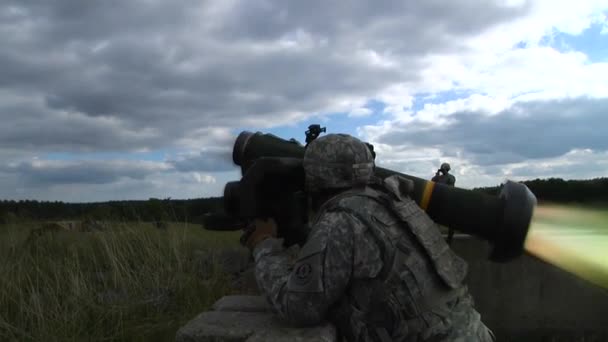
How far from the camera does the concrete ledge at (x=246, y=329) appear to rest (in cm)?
231

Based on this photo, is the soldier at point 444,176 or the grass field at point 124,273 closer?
the grass field at point 124,273

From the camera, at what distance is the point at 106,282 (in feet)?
20.6

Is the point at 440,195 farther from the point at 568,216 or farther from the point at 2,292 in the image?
the point at 2,292

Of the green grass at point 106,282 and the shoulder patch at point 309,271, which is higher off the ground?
the shoulder patch at point 309,271

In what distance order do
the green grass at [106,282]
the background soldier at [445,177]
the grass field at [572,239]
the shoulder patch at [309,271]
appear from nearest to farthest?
the shoulder patch at [309,271]
the grass field at [572,239]
the green grass at [106,282]
the background soldier at [445,177]

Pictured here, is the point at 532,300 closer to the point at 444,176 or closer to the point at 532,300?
the point at 532,300

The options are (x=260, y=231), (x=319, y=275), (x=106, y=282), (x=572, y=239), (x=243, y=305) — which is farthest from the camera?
(x=106, y=282)

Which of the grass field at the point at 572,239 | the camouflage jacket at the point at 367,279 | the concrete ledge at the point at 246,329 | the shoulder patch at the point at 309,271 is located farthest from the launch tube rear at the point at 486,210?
the concrete ledge at the point at 246,329

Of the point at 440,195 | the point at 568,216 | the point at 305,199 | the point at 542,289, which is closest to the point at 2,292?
the point at 305,199

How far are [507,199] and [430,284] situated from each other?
2.31 feet

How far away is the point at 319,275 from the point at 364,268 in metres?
0.20

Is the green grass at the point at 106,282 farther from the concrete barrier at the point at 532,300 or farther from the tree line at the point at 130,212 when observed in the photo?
the concrete barrier at the point at 532,300

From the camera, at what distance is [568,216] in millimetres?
3439

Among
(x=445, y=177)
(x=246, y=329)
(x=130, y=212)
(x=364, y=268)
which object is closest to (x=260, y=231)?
(x=246, y=329)
